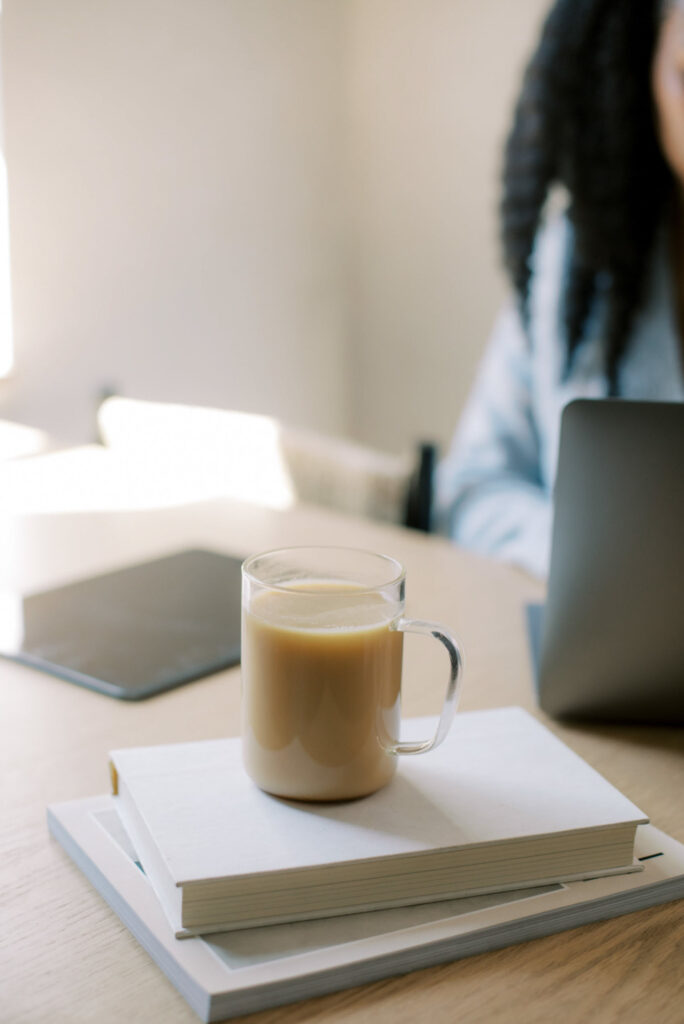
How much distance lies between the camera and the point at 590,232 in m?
1.70

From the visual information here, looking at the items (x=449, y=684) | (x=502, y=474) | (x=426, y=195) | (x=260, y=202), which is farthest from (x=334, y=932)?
(x=426, y=195)

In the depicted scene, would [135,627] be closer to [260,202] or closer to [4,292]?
[4,292]

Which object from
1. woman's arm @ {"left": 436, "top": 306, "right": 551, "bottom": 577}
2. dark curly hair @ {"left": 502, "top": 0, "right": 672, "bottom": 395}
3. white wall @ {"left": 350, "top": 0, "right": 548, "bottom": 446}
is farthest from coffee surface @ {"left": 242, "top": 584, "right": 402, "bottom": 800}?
white wall @ {"left": 350, "top": 0, "right": 548, "bottom": 446}

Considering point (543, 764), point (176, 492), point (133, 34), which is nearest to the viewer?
point (543, 764)

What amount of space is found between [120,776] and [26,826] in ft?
0.28

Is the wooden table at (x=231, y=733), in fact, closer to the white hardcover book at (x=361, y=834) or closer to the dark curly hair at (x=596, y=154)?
the white hardcover book at (x=361, y=834)

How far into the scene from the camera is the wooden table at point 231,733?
0.43 metres

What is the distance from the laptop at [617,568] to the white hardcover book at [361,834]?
153mm

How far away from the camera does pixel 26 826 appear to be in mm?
568

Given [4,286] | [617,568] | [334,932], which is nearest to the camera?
[334,932]

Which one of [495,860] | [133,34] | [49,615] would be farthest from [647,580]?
[133,34]

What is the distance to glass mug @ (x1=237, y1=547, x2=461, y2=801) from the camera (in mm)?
505

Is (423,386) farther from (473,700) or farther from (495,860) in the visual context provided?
(495,860)

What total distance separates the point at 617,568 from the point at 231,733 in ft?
0.98
